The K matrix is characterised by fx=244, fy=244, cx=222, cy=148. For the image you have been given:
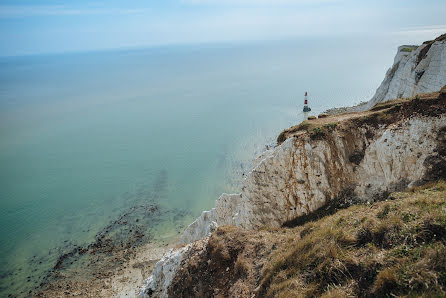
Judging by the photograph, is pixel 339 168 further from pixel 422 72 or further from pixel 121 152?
pixel 121 152

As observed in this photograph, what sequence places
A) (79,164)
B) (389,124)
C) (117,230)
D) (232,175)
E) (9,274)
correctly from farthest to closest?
(79,164) < (232,175) < (117,230) < (9,274) < (389,124)

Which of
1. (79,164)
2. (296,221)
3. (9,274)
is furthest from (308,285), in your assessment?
(79,164)

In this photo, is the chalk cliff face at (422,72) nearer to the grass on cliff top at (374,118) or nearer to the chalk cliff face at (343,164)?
the grass on cliff top at (374,118)

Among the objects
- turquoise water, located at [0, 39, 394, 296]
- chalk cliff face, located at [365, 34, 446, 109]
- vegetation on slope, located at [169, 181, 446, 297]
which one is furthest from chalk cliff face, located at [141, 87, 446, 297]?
turquoise water, located at [0, 39, 394, 296]

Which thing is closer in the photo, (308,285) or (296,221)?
(308,285)

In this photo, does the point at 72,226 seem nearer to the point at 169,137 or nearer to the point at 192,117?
the point at 169,137

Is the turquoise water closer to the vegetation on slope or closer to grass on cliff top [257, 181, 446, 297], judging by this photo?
the vegetation on slope

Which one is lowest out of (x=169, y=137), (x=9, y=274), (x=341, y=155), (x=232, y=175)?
(x=9, y=274)

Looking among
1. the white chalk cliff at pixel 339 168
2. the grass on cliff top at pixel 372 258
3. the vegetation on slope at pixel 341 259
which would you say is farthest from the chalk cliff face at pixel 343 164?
the grass on cliff top at pixel 372 258
